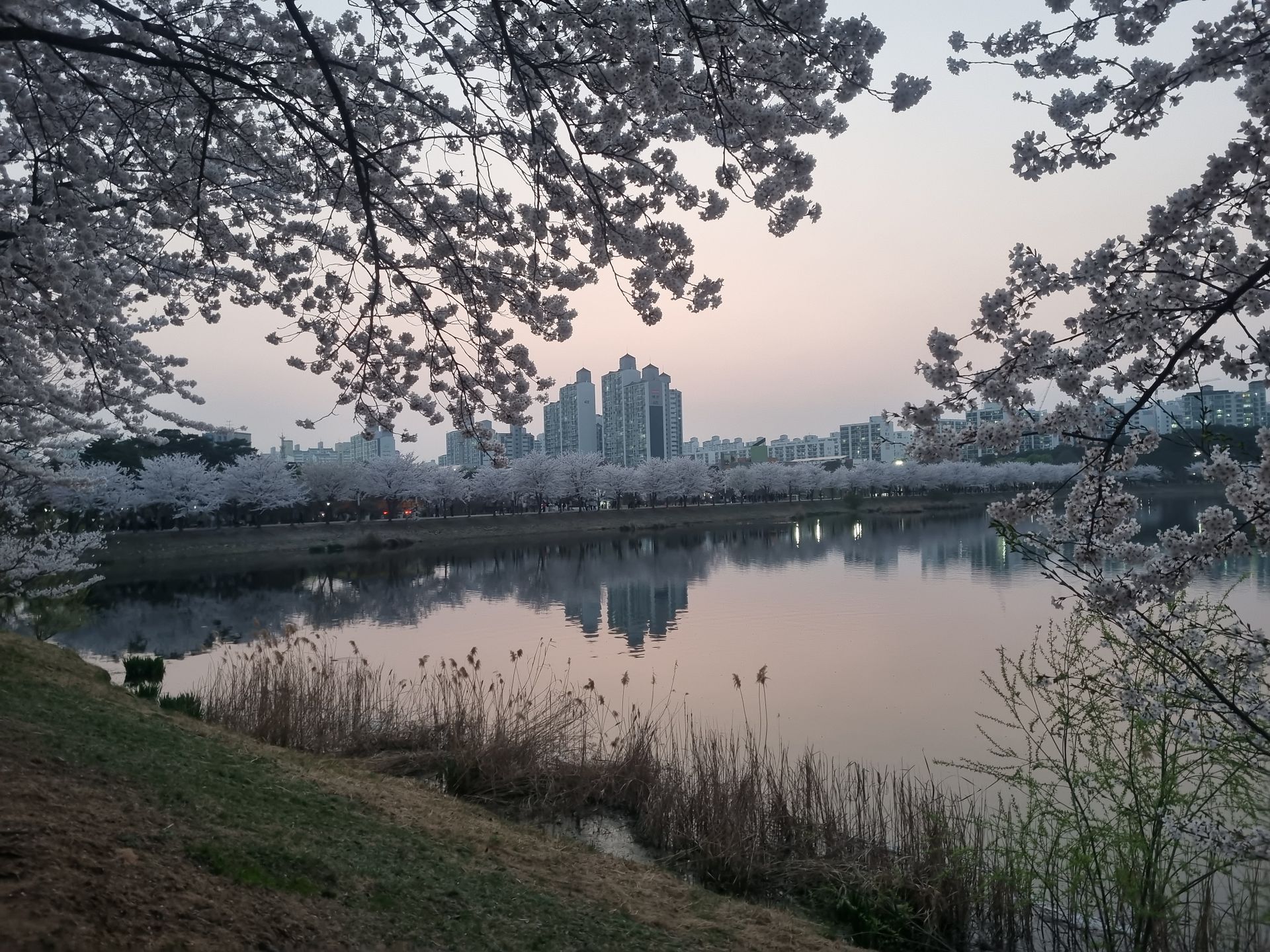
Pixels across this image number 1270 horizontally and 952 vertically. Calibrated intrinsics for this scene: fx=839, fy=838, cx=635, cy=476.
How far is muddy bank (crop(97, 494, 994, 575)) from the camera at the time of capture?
41781 millimetres

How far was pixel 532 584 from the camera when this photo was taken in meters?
30.4

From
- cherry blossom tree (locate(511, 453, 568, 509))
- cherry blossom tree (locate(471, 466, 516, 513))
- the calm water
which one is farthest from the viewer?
cherry blossom tree (locate(471, 466, 516, 513))

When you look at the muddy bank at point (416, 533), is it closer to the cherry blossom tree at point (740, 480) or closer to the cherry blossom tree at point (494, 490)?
the cherry blossom tree at point (494, 490)

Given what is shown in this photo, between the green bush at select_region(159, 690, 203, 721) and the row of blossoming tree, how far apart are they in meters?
4.11

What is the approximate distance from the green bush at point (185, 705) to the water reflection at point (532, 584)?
9.00m

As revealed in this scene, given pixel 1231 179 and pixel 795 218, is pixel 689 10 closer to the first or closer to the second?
pixel 795 218

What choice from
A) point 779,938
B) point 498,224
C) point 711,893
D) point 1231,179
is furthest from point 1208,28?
point 711,893

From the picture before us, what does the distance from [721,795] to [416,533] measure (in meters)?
47.9

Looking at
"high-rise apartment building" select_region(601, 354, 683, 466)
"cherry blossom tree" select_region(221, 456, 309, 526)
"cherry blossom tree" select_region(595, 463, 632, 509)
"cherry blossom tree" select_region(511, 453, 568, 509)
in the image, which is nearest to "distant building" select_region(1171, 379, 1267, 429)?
"cherry blossom tree" select_region(221, 456, 309, 526)

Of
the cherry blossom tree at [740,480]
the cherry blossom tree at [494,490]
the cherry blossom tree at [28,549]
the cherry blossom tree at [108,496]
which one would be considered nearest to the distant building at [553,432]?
the cherry blossom tree at [740,480]

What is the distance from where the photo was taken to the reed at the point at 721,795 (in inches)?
226

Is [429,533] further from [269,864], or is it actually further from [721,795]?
[269,864]

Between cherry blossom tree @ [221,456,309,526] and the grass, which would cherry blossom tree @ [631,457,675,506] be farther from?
the grass

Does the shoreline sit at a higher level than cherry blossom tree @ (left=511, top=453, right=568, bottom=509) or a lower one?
lower
